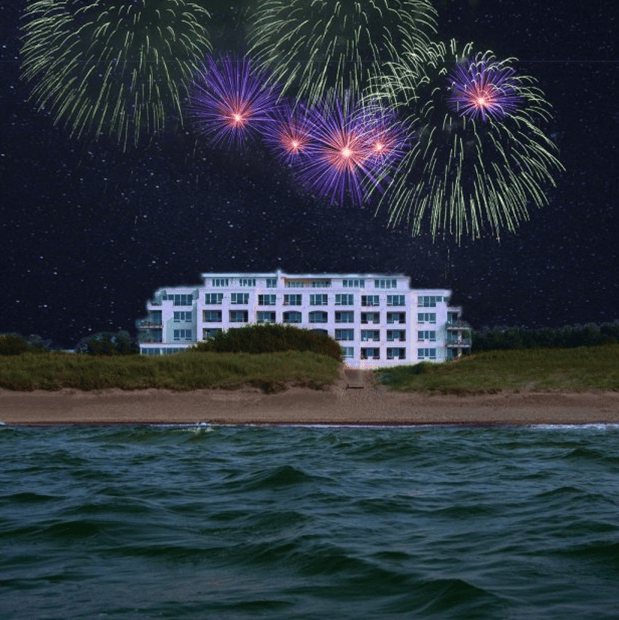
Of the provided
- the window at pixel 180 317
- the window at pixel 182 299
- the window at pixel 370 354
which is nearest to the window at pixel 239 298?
the window at pixel 182 299

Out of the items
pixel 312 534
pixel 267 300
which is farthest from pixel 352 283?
pixel 312 534

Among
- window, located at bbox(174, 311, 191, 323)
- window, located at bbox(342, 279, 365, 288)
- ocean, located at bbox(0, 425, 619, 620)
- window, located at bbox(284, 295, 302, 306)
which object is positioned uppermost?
window, located at bbox(342, 279, 365, 288)

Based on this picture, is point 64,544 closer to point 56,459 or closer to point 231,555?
point 231,555

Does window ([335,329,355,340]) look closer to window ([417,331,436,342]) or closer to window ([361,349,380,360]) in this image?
window ([361,349,380,360])

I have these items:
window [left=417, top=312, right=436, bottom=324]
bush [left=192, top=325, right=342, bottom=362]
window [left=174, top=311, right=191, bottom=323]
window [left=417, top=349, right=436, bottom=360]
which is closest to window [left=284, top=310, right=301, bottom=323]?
window [left=174, top=311, right=191, bottom=323]

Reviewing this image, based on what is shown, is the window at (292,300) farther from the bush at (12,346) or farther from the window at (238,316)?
the bush at (12,346)

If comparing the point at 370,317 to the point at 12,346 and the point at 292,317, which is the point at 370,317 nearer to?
the point at 292,317
